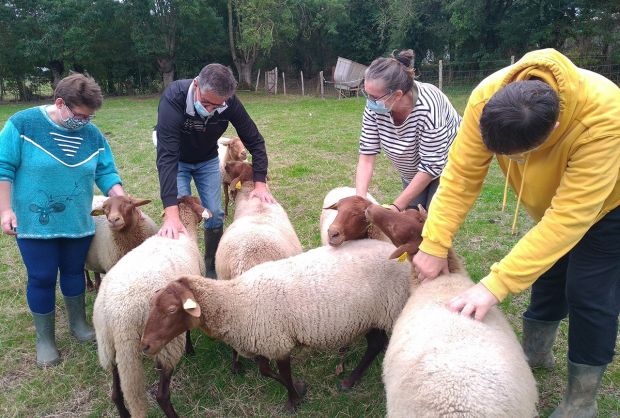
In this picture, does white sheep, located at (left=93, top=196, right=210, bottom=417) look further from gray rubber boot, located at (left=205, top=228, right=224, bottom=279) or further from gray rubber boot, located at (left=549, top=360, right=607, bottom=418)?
gray rubber boot, located at (left=549, top=360, right=607, bottom=418)

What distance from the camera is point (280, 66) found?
3594cm

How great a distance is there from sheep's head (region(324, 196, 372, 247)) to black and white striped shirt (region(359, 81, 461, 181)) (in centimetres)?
53

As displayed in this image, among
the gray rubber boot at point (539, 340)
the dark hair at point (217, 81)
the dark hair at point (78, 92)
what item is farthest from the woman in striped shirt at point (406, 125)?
the dark hair at point (78, 92)

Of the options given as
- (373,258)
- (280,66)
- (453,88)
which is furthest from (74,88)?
(280,66)

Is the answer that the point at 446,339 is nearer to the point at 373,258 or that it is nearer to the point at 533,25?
the point at 373,258

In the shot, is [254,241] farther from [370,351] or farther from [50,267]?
[50,267]

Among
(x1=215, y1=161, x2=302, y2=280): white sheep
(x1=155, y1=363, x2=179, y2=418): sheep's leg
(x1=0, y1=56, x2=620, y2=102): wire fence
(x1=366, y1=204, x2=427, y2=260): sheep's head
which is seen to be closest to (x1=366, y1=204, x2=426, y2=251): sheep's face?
(x1=366, y1=204, x2=427, y2=260): sheep's head

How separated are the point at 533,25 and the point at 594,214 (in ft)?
78.4

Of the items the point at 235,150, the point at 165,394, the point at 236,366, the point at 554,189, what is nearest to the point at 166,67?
the point at 235,150

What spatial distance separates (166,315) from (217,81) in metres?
1.79

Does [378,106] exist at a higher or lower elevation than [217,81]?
lower

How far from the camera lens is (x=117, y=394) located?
122 inches

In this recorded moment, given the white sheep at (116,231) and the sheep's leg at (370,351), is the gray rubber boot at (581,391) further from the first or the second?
the white sheep at (116,231)

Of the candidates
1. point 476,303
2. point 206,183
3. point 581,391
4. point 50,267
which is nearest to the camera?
point 476,303
